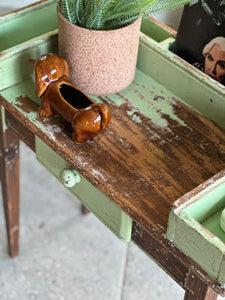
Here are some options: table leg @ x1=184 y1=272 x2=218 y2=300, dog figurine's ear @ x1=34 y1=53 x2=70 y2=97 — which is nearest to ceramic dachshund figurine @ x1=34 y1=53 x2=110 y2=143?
dog figurine's ear @ x1=34 y1=53 x2=70 y2=97

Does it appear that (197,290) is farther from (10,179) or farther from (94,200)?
(10,179)

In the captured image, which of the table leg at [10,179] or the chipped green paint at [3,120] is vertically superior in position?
the chipped green paint at [3,120]

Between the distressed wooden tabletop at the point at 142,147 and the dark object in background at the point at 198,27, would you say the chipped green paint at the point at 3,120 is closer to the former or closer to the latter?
the distressed wooden tabletop at the point at 142,147

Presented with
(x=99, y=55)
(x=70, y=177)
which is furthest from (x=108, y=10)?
(x=70, y=177)

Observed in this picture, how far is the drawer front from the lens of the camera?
35.8 inches

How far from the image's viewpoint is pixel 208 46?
1.01m

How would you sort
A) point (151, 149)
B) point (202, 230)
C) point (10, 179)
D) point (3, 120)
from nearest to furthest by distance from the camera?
point (202, 230), point (151, 149), point (3, 120), point (10, 179)

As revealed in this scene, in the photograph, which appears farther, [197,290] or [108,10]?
[108,10]

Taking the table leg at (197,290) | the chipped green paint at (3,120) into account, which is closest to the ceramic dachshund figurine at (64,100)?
the chipped green paint at (3,120)

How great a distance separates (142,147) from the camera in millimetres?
955

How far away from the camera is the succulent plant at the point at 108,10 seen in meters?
0.92

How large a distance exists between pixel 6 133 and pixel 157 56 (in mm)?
378

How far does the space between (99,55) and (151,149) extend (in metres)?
0.20

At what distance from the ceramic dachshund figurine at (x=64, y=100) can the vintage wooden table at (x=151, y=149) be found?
3 cm
